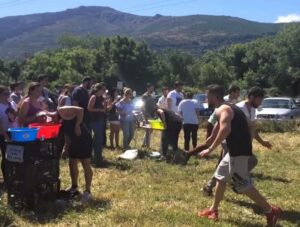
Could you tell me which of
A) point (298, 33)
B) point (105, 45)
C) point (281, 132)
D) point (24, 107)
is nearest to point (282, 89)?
point (298, 33)

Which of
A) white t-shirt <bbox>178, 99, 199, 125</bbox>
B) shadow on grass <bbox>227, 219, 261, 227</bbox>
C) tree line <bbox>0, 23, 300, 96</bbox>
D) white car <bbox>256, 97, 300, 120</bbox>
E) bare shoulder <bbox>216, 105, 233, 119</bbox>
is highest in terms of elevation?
bare shoulder <bbox>216, 105, 233, 119</bbox>

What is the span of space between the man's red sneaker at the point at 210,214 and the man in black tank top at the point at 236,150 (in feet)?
1.12

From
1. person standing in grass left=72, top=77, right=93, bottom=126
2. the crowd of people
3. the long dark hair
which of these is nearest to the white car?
the crowd of people

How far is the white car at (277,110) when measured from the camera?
25250 millimetres

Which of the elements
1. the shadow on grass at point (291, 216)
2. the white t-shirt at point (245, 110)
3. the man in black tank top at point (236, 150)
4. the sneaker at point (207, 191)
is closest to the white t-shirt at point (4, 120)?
the sneaker at point (207, 191)

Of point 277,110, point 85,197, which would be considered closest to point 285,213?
point 85,197

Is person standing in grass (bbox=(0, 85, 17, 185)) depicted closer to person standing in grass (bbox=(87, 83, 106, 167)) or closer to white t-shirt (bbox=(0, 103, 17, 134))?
white t-shirt (bbox=(0, 103, 17, 134))

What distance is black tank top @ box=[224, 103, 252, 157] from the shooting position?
23.8 ft

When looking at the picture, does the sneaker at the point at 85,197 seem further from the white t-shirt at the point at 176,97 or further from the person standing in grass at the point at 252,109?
the white t-shirt at the point at 176,97

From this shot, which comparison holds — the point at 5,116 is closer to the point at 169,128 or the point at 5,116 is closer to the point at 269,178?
the point at 169,128

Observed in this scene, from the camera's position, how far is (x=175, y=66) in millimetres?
96500

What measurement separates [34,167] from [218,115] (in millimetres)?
2624

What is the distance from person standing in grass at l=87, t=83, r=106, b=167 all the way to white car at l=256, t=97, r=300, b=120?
13.5 metres

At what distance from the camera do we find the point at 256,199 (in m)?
7.37
